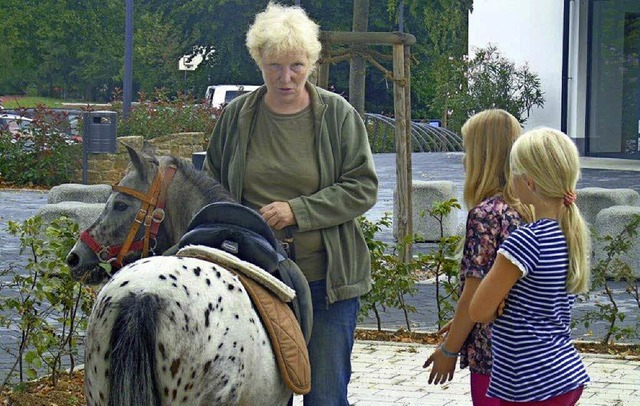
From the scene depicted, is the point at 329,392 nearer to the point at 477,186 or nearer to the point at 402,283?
the point at 477,186

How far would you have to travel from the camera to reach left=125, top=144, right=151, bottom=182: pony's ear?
14.9 feet

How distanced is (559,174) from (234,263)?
1086mm

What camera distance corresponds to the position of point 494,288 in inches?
152

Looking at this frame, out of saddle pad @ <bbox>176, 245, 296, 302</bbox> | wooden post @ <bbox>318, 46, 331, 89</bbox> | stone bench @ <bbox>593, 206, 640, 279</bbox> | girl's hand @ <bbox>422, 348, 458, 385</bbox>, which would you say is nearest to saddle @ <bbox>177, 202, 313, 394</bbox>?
saddle pad @ <bbox>176, 245, 296, 302</bbox>

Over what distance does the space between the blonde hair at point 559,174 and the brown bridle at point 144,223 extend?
4.45 ft

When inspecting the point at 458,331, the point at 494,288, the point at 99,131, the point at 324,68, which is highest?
the point at 324,68

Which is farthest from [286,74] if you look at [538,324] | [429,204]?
[429,204]

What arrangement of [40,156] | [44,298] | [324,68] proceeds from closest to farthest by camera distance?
[44,298] < [324,68] < [40,156]

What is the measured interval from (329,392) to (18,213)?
569 inches

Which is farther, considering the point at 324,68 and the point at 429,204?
the point at 429,204

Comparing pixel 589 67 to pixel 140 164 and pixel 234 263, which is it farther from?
pixel 234 263

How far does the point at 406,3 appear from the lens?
47.6 ft

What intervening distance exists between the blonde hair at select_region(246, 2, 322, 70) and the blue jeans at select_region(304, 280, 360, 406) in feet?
2.84

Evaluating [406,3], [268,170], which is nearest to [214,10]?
[406,3]
